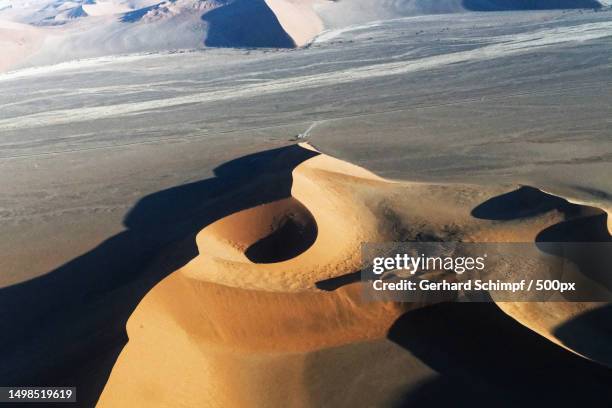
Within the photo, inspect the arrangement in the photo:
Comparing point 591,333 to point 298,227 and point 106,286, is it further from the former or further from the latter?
point 106,286

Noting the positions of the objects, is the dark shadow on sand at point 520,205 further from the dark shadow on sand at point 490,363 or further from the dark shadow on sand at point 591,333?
the dark shadow on sand at point 490,363

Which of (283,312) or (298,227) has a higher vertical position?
(298,227)

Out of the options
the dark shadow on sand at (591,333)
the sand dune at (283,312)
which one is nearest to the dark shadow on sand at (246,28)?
the sand dune at (283,312)

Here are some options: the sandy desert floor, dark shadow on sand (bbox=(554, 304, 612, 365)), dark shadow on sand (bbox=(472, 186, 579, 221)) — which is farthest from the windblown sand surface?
dark shadow on sand (bbox=(554, 304, 612, 365))

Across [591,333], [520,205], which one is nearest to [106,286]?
[591,333]

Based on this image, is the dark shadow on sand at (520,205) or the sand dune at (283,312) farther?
the dark shadow on sand at (520,205)

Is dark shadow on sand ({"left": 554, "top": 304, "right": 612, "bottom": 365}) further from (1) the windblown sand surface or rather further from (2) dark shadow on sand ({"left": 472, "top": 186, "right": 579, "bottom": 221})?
(1) the windblown sand surface
